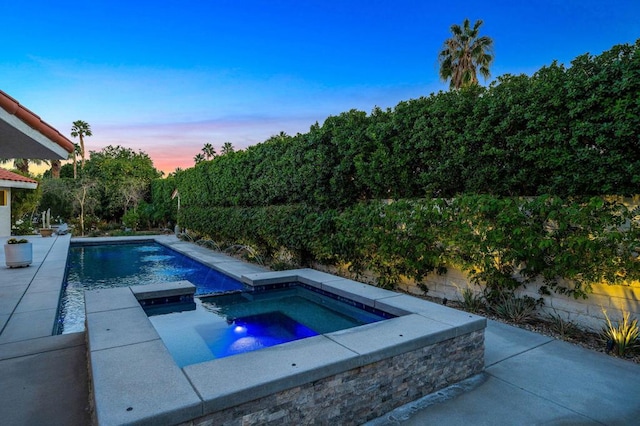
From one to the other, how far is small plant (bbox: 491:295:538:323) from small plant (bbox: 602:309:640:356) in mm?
1067

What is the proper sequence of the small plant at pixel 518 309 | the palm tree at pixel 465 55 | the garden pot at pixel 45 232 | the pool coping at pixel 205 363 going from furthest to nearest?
the palm tree at pixel 465 55 → the garden pot at pixel 45 232 → the small plant at pixel 518 309 → the pool coping at pixel 205 363

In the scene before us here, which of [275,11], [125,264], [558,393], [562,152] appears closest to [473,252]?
[562,152]

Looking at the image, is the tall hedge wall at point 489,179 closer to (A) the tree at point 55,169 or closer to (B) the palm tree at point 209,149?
(B) the palm tree at point 209,149

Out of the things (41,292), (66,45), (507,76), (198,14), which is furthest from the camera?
(66,45)

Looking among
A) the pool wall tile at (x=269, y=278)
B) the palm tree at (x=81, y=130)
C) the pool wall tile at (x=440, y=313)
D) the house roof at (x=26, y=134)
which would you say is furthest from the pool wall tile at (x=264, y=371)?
the palm tree at (x=81, y=130)

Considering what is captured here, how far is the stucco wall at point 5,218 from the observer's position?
1894 cm

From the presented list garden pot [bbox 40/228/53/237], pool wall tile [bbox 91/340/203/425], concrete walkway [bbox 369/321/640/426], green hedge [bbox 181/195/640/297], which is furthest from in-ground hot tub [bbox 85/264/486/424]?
garden pot [bbox 40/228/53/237]

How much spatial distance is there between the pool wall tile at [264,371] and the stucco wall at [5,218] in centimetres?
2246

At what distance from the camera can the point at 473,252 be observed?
19.5 ft

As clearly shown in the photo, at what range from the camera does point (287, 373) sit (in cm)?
284

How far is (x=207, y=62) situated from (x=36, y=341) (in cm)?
1291

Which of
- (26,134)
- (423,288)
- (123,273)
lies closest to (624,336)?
(423,288)

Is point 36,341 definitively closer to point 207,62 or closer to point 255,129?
point 207,62

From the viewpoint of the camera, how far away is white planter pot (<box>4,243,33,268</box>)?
930 centimetres
